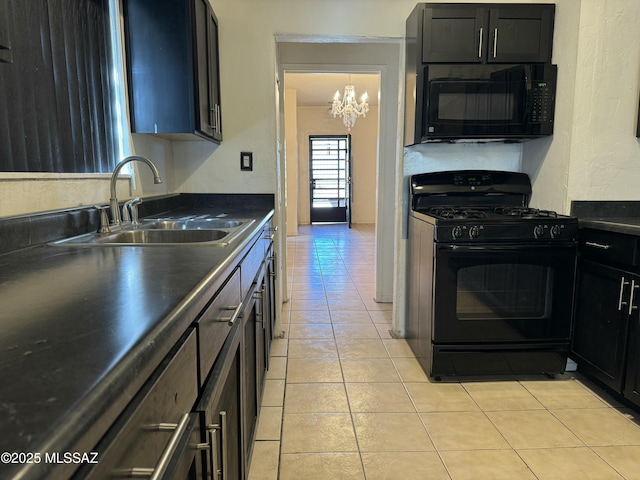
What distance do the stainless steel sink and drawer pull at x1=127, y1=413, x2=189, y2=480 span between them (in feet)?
2.15

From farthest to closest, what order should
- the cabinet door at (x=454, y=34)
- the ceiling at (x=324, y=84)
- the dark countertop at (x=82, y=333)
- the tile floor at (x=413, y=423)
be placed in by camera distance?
the ceiling at (x=324, y=84), the cabinet door at (x=454, y=34), the tile floor at (x=413, y=423), the dark countertop at (x=82, y=333)

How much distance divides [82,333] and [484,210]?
8.03 ft

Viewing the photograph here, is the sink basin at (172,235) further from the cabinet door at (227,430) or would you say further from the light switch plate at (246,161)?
the light switch plate at (246,161)

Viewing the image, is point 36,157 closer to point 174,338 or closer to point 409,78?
point 174,338

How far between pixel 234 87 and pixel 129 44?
71cm

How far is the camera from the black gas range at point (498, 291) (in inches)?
85.7

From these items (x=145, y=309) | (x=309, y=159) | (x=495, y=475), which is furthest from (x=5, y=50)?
(x=309, y=159)

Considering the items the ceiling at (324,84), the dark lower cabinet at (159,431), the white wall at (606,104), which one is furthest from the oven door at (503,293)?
the ceiling at (324,84)

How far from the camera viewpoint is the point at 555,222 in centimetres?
217

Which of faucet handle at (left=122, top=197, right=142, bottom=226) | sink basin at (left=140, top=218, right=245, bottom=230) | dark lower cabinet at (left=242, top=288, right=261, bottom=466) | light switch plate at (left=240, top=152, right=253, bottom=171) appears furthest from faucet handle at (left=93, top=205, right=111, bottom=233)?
light switch plate at (left=240, top=152, right=253, bottom=171)

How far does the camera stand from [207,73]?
2369 mm

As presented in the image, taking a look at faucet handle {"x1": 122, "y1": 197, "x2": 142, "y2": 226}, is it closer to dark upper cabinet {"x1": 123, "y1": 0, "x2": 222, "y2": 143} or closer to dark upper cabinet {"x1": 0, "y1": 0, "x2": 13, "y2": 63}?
dark upper cabinet {"x1": 123, "y1": 0, "x2": 222, "y2": 143}

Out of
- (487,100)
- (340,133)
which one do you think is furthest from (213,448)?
(340,133)

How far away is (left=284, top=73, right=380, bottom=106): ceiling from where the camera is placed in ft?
21.2
